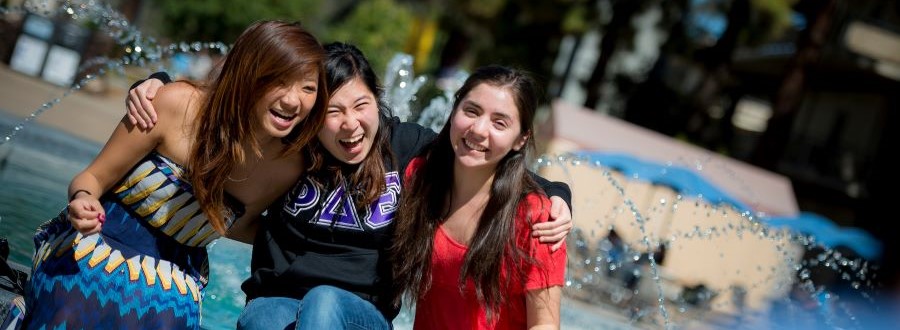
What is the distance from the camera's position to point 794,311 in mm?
9836

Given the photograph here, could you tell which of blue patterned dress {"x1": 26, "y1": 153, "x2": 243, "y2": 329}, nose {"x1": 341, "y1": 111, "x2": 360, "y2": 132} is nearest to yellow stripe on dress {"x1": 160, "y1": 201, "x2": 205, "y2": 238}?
blue patterned dress {"x1": 26, "y1": 153, "x2": 243, "y2": 329}

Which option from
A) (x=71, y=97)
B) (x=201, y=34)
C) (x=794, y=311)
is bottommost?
(x=201, y=34)

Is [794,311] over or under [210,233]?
under

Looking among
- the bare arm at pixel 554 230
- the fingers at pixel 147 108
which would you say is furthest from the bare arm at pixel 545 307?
the fingers at pixel 147 108

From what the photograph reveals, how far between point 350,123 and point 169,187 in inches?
21.1

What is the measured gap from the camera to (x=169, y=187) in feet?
9.27

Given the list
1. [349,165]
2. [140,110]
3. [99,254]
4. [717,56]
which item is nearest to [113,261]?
[99,254]

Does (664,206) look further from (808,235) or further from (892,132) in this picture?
(892,132)

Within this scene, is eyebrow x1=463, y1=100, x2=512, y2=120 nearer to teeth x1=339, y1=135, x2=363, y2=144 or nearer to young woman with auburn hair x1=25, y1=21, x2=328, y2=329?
teeth x1=339, y1=135, x2=363, y2=144

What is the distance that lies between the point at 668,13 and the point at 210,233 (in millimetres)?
22069

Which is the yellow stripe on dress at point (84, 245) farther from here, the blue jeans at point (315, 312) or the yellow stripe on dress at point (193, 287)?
the blue jeans at point (315, 312)

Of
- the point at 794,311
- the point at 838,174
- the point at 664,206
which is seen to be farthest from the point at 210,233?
the point at 838,174

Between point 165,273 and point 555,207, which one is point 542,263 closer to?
point 555,207

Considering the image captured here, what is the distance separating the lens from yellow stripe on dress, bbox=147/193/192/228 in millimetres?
2807
